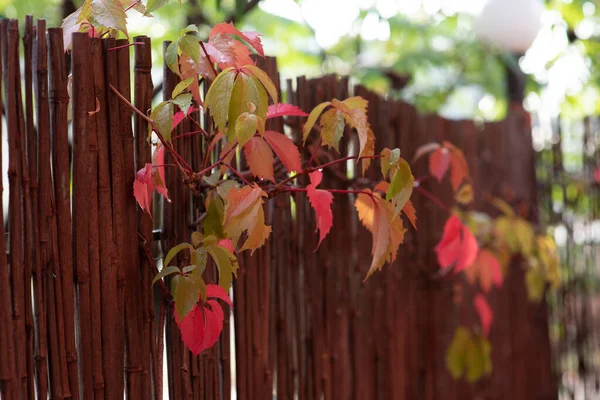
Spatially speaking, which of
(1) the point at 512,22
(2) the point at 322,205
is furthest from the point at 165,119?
(1) the point at 512,22

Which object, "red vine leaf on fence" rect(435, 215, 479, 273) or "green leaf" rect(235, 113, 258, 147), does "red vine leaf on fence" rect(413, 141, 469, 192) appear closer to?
"red vine leaf on fence" rect(435, 215, 479, 273)

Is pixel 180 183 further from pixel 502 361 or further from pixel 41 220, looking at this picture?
pixel 502 361

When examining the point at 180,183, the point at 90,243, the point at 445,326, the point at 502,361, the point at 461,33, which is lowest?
the point at 502,361

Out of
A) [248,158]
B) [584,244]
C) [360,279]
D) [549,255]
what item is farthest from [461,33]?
[248,158]

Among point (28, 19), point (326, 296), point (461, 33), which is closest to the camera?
point (28, 19)

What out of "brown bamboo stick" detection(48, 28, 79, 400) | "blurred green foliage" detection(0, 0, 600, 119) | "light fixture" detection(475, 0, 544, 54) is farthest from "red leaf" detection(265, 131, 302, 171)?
"light fixture" detection(475, 0, 544, 54)

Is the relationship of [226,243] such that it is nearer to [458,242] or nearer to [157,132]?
[157,132]

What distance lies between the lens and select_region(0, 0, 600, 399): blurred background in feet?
10.6

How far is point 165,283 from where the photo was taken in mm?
1368

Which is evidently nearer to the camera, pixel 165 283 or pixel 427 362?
pixel 165 283

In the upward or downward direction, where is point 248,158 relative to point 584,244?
upward

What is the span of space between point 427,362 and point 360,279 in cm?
60

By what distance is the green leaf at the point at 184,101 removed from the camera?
112cm

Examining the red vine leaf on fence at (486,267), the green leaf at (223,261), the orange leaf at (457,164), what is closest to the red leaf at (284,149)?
the green leaf at (223,261)
